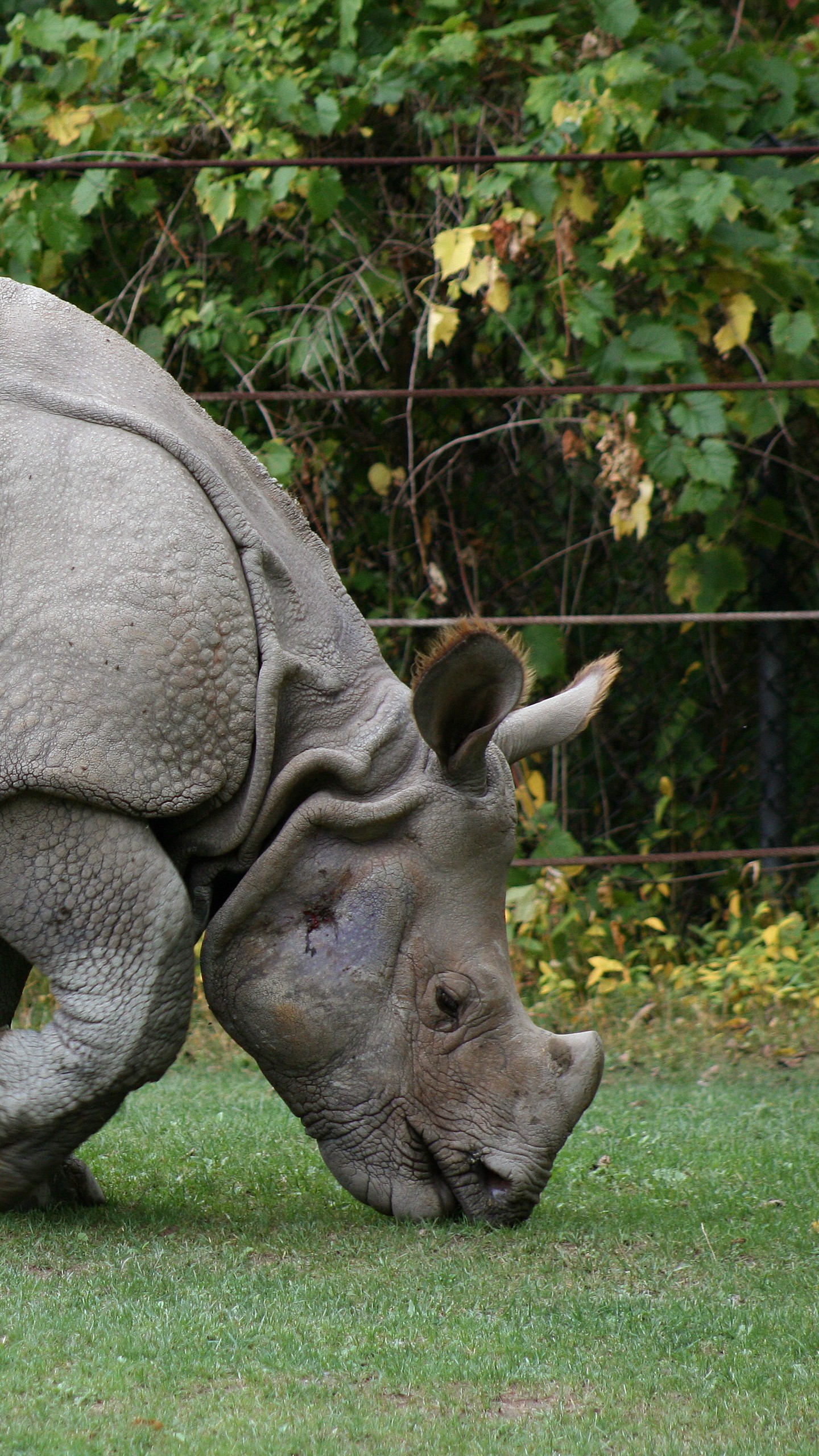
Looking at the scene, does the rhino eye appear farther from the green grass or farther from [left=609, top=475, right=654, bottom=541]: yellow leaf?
[left=609, top=475, right=654, bottom=541]: yellow leaf

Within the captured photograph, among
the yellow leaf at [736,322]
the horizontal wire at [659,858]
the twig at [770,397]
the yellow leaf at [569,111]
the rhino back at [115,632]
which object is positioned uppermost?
the rhino back at [115,632]

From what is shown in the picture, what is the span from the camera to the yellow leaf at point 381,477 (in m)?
8.52

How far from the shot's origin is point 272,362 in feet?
27.8

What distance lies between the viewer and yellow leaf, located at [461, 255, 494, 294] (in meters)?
7.77

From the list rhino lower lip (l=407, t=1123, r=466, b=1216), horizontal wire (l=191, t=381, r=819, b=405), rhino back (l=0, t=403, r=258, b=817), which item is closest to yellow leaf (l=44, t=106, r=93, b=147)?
horizontal wire (l=191, t=381, r=819, b=405)

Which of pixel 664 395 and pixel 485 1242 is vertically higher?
pixel 485 1242

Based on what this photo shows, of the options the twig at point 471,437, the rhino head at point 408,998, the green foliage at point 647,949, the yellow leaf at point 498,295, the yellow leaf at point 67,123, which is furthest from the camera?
the yellow leaf at point 67,123

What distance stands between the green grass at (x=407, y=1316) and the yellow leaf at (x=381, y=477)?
4183mm

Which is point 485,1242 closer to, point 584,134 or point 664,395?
point 664,395

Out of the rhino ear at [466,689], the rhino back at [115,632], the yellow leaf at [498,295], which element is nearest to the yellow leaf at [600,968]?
the yellow leaf at [498,295]

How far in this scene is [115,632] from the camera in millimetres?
3873

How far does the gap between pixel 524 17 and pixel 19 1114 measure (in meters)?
6.25

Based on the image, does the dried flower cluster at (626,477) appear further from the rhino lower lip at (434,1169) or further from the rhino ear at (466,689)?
the rhino lower lip at (434,1169)

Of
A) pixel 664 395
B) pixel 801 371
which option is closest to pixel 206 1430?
pixel 664 395
